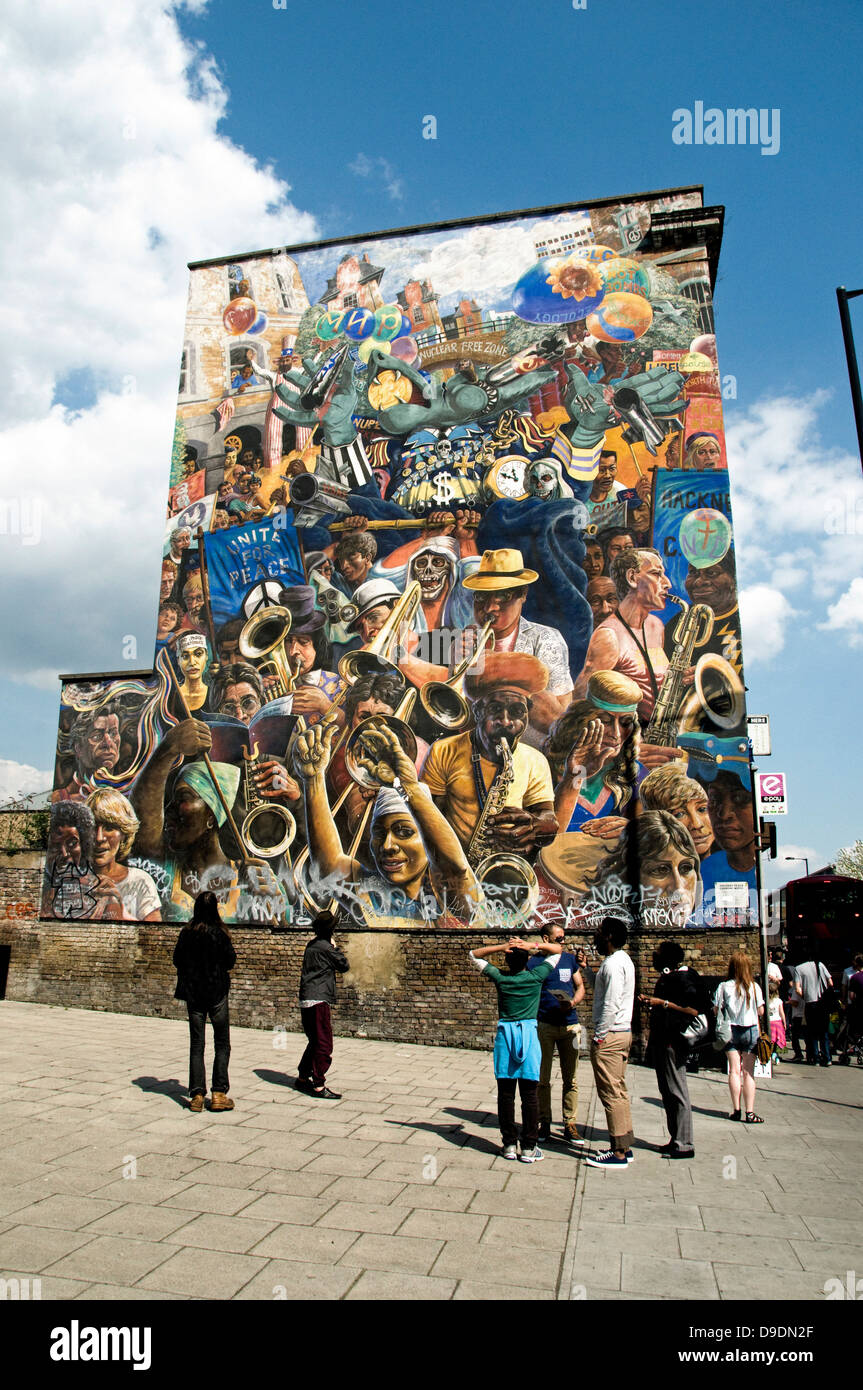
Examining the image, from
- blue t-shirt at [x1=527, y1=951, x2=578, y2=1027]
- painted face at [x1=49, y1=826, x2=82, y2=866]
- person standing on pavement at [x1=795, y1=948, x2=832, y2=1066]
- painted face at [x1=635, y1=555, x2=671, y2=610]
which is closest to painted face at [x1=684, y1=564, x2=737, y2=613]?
painted face at [x1=635, y1=555, x2=671, y2=610]

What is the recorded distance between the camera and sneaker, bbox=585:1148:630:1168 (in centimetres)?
679

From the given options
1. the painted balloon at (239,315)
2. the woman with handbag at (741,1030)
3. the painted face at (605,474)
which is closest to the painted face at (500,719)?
the painted face at (605,474)

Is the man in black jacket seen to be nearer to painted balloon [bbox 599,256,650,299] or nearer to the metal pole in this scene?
the metal pole

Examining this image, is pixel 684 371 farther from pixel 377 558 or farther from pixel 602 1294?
pixel 602 1294

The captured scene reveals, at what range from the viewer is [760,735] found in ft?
54.3

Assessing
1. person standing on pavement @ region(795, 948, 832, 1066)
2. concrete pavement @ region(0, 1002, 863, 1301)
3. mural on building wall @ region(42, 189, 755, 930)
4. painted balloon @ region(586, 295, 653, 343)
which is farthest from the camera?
painted balloon @ region(586, 295, 653, 343)

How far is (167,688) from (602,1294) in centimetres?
1307

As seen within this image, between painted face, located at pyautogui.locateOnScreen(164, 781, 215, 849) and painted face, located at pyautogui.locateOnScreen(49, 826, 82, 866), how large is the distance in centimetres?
198

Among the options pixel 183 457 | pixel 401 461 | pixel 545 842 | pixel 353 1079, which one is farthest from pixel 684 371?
pixel 353 1079

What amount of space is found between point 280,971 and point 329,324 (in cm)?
1201

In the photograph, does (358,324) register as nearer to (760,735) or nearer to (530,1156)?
(760,735)

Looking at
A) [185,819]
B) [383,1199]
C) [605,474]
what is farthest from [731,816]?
[185,819]

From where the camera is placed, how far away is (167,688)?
1559cm

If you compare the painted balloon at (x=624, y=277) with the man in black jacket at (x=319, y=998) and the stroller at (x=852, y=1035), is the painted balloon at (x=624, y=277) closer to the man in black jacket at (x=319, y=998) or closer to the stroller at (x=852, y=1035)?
the man in black jacket at (x=319, y=998)
